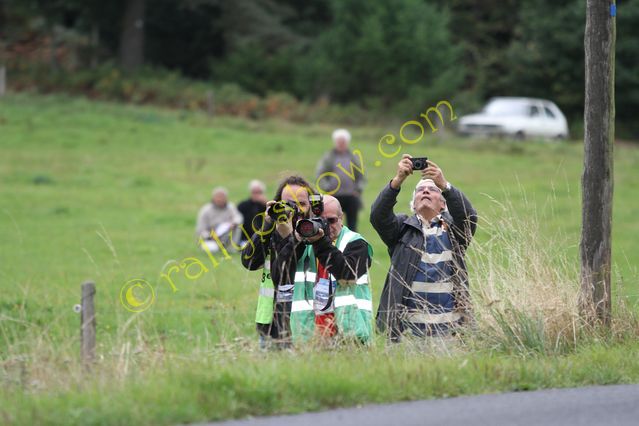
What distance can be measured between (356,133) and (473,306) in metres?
28.1

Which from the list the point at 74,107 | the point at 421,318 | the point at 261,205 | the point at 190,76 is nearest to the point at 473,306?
the point at 421,318

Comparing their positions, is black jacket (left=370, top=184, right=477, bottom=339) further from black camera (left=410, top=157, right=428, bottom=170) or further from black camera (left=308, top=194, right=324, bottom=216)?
black camera (left=308, top=194, right=324, bottom=216)

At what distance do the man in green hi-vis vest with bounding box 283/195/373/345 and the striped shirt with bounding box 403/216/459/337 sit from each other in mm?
368

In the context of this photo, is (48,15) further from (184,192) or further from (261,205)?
(261,205)

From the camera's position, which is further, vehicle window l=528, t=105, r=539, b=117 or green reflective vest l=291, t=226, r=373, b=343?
vehicle window l=528, t=105, r=539, b=117

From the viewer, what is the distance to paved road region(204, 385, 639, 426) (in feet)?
21.7

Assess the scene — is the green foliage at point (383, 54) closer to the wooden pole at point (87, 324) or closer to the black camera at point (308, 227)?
the black camera at point (308, 227)

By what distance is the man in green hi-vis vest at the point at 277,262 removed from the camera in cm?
799

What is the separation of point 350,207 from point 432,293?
33.0ft

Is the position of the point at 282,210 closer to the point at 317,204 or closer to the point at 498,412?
the point at 317,204

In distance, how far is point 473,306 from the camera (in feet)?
28.0

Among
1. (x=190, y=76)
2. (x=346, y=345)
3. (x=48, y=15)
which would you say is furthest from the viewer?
(x=190, y=76)

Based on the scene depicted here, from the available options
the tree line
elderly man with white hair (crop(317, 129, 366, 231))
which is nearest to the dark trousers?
elderly man with white hair (crop(317, 129, 366, 231))

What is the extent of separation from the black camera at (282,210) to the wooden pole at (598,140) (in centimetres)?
272
